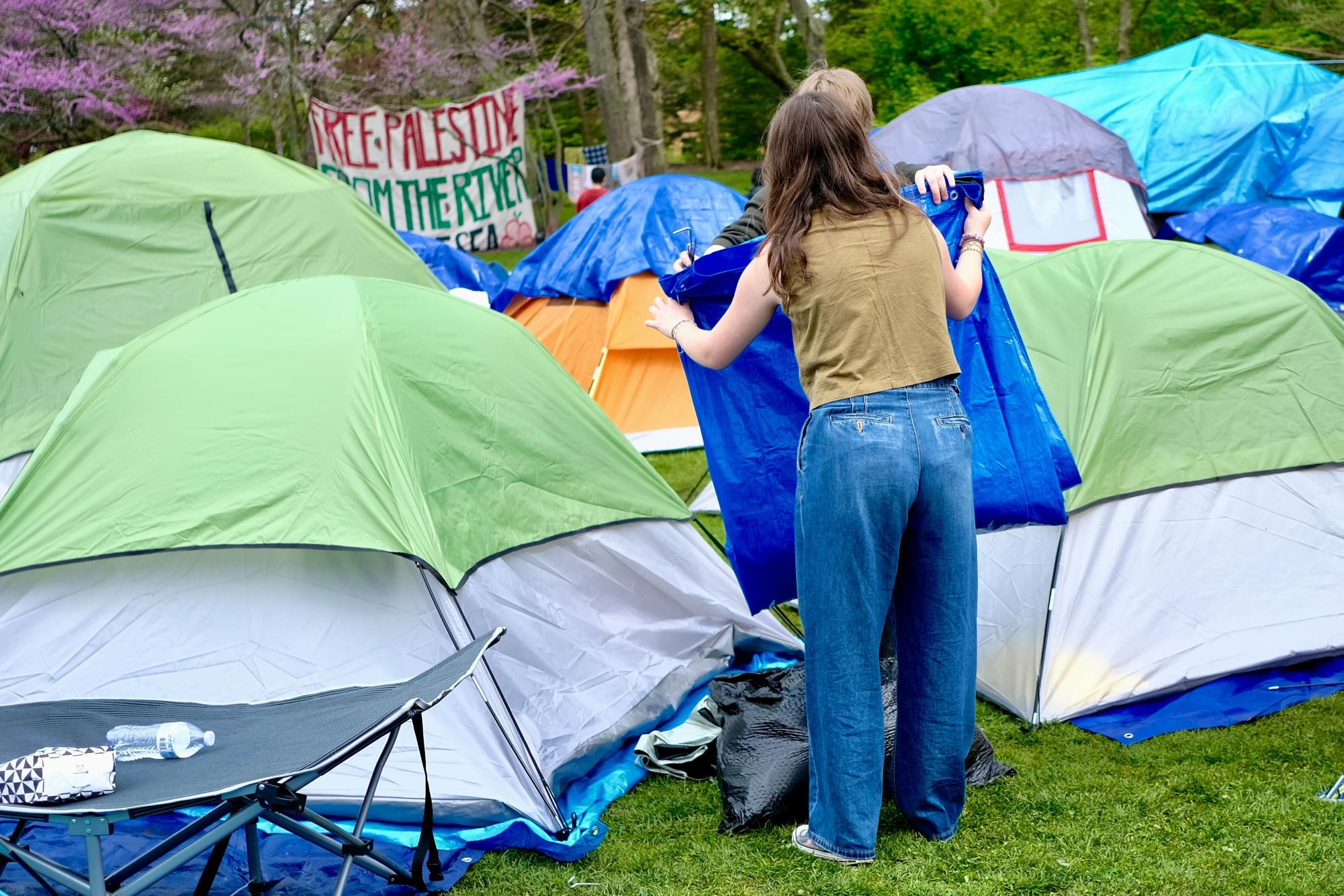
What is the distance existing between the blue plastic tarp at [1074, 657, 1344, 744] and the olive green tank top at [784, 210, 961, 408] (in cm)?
155

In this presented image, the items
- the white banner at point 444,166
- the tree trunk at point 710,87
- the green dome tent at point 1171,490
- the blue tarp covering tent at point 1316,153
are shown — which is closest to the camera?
the green dome tent at point 1171,490

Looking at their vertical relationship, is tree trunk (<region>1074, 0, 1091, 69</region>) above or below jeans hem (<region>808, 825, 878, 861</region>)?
above

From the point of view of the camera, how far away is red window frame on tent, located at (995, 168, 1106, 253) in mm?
10117

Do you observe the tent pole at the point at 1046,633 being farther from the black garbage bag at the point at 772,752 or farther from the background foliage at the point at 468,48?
the background foliage at the point at 468,48

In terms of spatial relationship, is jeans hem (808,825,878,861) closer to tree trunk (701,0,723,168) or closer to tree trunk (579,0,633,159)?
tree trunk (579,0,633,159)

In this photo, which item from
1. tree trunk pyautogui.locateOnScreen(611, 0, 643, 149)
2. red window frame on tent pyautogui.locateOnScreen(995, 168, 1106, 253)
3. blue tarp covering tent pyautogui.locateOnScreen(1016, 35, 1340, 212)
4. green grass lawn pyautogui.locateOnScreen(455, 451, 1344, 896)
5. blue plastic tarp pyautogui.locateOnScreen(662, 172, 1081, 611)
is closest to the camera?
green grass lawn pyautogui.locateOnScreen(455, 451, 1344, 896)

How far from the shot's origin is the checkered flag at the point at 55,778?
2.38 meters

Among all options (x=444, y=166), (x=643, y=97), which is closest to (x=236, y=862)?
(x=444, y=166)

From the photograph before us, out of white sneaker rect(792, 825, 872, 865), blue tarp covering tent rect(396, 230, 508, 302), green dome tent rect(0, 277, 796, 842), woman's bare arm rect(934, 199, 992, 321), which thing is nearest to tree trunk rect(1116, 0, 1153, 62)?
blue tarp covering tent rect(396, 230, 508, 302)

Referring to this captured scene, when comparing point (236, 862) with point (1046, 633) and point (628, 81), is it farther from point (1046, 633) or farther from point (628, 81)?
point (628, 81)

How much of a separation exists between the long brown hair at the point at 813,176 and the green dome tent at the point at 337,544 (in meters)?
1.30

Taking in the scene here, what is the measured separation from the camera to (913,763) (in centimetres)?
287

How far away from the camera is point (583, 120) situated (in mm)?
23000

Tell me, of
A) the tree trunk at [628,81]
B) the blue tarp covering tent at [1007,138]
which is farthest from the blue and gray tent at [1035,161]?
the tree trunk at [628,81]
